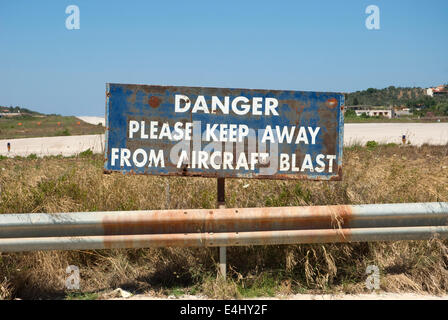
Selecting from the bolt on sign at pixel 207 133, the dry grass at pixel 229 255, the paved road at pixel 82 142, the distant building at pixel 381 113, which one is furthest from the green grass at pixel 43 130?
the distant building at pixel 381 113

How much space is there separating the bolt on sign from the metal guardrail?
612 mm

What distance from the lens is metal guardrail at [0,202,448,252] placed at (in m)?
3.96

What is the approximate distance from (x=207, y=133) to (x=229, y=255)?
135cm

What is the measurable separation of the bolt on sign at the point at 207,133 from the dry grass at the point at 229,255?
1.79 feet

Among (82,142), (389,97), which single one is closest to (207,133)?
(82,142)

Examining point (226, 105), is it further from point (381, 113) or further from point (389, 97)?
point (389, 97)

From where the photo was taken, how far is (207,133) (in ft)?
15.1

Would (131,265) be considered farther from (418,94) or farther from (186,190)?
(418,94)

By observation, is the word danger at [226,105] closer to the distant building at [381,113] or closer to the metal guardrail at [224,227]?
the metal guardrail at [224,227]

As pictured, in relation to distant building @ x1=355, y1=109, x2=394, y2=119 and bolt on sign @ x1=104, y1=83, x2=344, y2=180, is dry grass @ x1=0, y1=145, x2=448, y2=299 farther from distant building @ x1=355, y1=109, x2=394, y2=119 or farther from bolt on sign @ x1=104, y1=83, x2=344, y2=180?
distant building @ x1=355, y1=109, x2=394, y2=119

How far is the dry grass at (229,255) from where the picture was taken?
424 centimetres

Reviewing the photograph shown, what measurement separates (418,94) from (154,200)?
13390cm

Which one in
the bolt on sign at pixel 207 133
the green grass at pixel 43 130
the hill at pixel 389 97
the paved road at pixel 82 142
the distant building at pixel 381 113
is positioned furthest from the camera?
the hill at pixel 389 97

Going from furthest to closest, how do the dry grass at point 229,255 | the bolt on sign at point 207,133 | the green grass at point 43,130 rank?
the green grass at point 43,130
the bolt on sign at point 207,133
the dry grass at point 229,255
